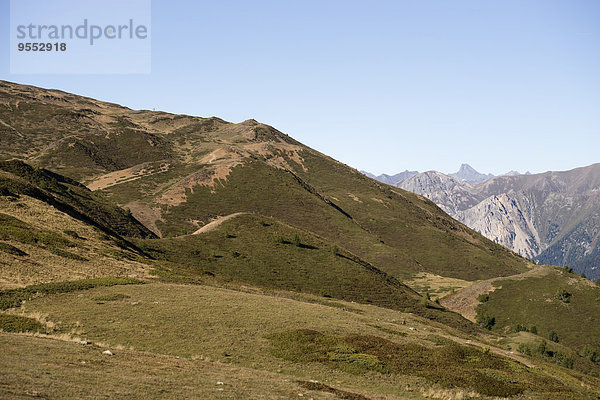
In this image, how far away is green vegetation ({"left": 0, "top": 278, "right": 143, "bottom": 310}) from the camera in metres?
32.2

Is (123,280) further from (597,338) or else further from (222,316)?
(597,338)

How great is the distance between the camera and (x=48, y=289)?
3653 centimetres

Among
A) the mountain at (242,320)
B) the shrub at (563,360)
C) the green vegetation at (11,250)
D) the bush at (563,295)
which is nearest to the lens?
the mountain at (242,320)

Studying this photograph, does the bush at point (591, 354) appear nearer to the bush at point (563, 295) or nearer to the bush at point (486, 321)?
the bush at point (486, 321)

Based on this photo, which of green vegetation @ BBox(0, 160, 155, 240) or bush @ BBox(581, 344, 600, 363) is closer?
green vegetation @ BBox(0, 160, 155, 240)

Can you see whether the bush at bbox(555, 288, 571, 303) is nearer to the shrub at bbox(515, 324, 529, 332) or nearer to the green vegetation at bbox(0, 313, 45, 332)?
the shrub at bbox(515, 324, 529, 332)

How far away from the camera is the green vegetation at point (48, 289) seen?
106 feet

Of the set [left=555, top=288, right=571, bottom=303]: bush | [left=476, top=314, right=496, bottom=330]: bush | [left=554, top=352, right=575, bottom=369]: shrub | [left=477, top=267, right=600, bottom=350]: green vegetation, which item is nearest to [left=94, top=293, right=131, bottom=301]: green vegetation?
[left=554, top=352, right=575, bottom=369]: shrub

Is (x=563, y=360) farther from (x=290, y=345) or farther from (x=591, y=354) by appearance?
(x=290, y=345)

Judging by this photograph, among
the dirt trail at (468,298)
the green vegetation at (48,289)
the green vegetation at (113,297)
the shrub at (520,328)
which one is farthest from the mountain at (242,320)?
the shrub at (520,328)

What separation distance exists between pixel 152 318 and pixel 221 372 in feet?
41.4

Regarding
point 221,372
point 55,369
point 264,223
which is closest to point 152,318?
point 221,372

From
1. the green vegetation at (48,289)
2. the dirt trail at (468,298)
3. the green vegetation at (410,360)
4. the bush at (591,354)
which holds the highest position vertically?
the green vegetation at (48,289)

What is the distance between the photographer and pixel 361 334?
118ft
